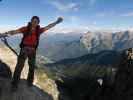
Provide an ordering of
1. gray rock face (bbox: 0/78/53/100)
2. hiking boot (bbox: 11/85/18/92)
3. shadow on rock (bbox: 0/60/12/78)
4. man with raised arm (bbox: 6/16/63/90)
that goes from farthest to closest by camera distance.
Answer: shadow on rock (bbox: 0/60/12/78)
hiking boot (bbox: 11/85/18/92)
gray rock face (bbox: 0/78/53/100)
man with raised arm (bbox: 6/16/63/90)

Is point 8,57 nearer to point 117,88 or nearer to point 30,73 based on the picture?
point 30,73

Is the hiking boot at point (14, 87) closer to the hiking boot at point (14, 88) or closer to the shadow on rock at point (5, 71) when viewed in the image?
the hiking boot at point (14, 88)

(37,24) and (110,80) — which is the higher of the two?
(37,24)

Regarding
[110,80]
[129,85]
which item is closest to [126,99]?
[129,85]

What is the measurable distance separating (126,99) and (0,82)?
2526 centimetres

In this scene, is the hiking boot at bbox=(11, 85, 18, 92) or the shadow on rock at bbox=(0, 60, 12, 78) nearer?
the hiking boot at bbox=(11, 85, 18, 92)

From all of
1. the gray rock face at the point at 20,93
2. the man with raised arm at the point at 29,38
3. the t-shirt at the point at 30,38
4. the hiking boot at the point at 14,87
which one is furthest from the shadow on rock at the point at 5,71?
the t-shirt at the point at 30,38

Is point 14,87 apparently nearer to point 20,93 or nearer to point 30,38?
point 20,93

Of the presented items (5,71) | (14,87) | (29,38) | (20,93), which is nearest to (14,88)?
(14,87)

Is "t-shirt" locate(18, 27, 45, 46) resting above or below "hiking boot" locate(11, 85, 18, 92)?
above

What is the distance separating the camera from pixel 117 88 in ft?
167

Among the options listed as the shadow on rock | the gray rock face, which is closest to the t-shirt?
the gray rock face

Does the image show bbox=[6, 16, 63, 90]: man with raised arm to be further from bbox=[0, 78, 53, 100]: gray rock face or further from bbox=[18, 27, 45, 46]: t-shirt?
bbox=[0, 78, 53, 100]: gray rock face

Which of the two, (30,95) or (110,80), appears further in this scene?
(110,80)
